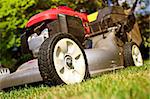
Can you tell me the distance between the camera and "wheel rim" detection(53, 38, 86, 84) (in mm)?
5254

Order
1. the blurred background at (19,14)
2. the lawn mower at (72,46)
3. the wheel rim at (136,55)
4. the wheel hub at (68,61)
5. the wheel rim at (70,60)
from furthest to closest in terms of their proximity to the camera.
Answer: the blurred background at (19,14), the wheel rim at (136,55), the wheel hub at (68,61), the wheel rim at (70,60), the lawn mower at (72,46)

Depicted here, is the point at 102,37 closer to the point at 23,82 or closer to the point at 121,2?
the point at 23,82

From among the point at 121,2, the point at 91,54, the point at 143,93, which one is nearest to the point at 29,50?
the point at 91,54

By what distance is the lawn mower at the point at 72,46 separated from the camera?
202 inches

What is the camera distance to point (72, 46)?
5.49 meters

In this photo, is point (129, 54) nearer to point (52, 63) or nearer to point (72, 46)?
point (72, 46)

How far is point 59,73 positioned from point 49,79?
7.8 inches

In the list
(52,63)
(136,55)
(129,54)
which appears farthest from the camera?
(136,55)

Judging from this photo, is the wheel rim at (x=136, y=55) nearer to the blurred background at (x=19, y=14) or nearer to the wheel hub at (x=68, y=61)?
the wheel hub at (x=68, y=61)

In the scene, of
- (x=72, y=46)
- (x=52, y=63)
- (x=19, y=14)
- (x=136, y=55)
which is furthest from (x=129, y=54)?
(x=19, y=14)

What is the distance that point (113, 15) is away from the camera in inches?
332

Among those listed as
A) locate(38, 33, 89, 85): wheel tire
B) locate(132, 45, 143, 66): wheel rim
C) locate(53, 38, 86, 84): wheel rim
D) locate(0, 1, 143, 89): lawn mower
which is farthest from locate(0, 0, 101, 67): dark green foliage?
locate(38, 33, 89, 85): wheel tire

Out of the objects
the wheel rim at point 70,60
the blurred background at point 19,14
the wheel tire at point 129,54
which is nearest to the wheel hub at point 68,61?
the wheel rim at point 70,60

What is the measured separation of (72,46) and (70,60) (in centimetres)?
20
